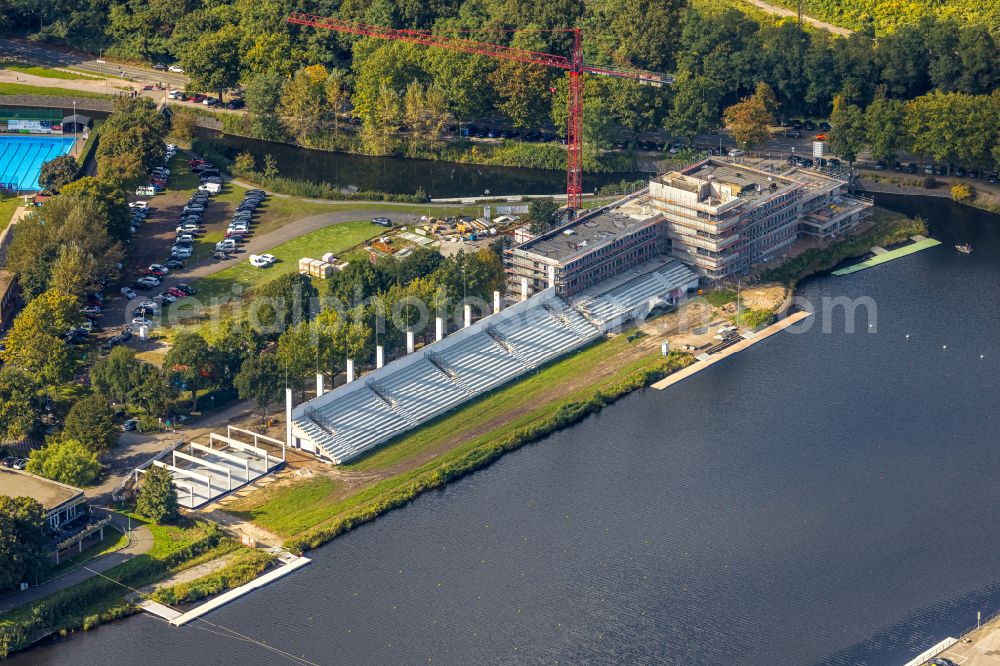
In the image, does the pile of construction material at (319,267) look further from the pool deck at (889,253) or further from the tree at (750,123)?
the tree at (750,123)

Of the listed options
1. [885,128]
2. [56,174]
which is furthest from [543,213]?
[56,174]

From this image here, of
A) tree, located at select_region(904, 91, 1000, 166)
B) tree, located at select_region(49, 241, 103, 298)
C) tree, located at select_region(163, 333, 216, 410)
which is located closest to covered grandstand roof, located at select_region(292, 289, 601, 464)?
tree, located at select_region(163, 333, 216, 410)

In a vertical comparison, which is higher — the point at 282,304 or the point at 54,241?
the point at 54,241

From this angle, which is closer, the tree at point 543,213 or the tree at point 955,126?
the tree at point 543,213

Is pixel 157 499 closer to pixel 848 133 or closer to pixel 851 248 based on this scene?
pixel 851 248

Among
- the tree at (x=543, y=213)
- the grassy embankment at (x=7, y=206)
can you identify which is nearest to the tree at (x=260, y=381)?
the tree at (x=543, y=213)

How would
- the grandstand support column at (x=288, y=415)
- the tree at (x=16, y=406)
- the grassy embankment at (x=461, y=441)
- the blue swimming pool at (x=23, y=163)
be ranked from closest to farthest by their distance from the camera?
the grassy embankment at (x=461, y=441), the tree at (x=16, y=406), the grandstand support column at (x=288, y=415), the blue swimming pool at (x=23, y=163)
